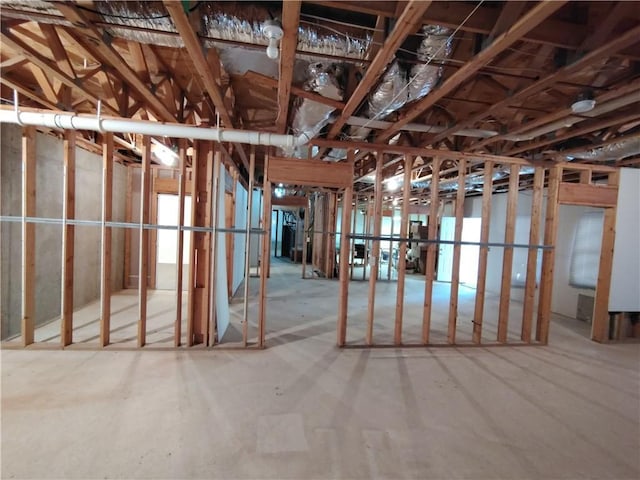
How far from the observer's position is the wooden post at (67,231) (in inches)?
113

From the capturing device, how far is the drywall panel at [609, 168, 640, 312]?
3.88 meters

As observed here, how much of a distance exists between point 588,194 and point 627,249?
40.6 inches

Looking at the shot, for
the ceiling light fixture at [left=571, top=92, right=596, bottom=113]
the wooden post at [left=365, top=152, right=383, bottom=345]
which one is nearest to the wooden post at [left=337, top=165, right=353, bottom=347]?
the wooden post at [left=365, top=152, right=383, bottom=345]

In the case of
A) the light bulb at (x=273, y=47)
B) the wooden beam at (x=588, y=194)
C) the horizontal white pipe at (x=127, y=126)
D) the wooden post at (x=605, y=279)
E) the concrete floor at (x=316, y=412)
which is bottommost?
the concrete floor at (x=316, y=412)

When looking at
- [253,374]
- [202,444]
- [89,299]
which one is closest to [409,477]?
[202,444]

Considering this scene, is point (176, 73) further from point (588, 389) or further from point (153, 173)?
point (588, 389)

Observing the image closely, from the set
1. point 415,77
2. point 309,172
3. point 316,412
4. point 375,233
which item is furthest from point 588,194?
point 316,412

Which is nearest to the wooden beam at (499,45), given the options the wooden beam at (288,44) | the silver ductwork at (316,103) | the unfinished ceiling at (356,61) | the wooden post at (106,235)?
the unfinished ceiling at (356,61)

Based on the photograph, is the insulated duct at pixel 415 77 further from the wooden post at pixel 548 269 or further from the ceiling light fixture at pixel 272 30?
the wooden post at pixel 548 269

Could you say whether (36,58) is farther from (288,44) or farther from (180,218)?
(288,44)

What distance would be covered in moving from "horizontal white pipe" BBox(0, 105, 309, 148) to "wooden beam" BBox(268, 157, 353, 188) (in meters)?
0.35

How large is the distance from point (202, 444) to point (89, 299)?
4221 millimetres

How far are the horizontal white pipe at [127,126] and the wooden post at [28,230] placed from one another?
278 mm

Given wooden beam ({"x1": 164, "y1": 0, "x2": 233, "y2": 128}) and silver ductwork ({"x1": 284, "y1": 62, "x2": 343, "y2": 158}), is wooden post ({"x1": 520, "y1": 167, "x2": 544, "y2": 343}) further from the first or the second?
wooden beam ({"x1": 164, "y1": 0, "x2": 233, "y2": 128})
